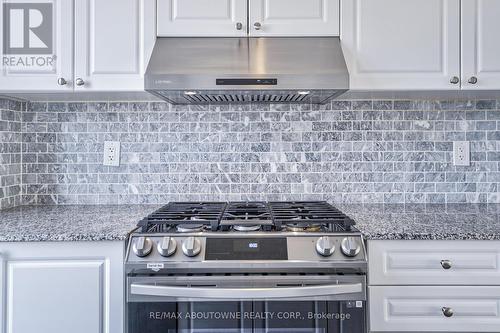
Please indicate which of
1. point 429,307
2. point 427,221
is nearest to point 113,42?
point 427,221

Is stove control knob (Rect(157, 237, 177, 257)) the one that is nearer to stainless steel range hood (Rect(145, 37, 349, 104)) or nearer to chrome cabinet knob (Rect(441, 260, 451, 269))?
stainless steel range hood (Rect(145, 37, 349, 104))

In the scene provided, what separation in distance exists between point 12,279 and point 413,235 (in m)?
1.43

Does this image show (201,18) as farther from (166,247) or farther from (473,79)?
(473,79)

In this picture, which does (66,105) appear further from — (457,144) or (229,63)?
(457,144)

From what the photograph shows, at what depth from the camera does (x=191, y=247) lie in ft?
4.57

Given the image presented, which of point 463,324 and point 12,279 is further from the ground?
point 12,279

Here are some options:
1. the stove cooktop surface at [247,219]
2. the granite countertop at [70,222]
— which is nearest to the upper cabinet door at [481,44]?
the stove cooktop surface at [247,219]

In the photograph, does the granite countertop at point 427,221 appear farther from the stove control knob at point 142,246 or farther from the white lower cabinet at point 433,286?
the stove control knob at point 142,246

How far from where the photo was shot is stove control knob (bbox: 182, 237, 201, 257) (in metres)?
1.39

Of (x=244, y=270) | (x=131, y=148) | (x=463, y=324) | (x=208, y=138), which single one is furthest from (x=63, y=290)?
(x=463, y=324)

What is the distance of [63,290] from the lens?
4.72ft

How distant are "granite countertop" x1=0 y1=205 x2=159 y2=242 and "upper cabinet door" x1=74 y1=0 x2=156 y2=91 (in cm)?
57

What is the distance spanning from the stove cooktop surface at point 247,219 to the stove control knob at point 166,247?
0.07 metres

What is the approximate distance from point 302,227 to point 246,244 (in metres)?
0.23
